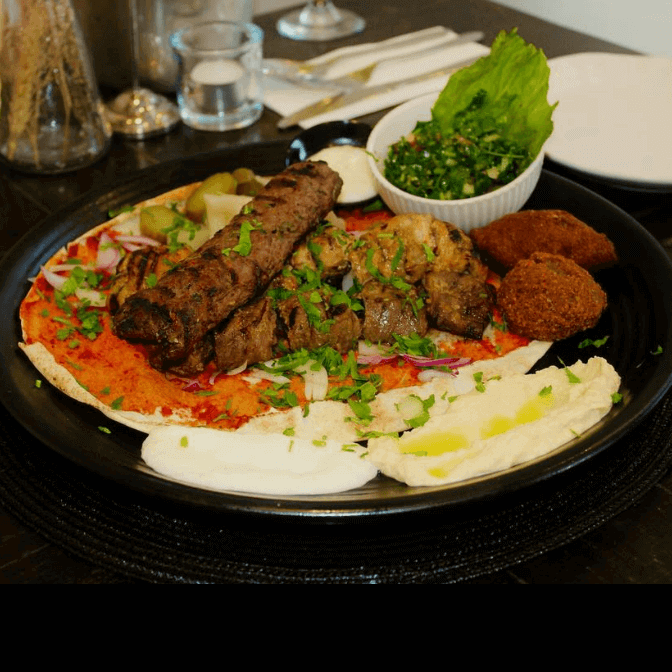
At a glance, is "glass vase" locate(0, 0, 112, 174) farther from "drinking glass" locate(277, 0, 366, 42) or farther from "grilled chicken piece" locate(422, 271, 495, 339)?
"grilled chicken piece" locate(422, 271, 495, 339)

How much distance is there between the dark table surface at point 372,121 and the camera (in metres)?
2.34

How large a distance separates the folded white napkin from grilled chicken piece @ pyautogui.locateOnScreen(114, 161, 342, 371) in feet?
4.83

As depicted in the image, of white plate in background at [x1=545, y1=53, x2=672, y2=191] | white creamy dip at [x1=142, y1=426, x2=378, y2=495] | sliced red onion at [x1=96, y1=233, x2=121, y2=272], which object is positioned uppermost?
white plate in background at [x1=545, y1=53, x2=672, y2=191]

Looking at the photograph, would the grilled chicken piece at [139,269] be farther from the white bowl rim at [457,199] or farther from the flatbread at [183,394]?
the white bowl rim at [457,199]

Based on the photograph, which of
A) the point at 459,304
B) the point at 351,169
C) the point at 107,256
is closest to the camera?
the point at 459,304

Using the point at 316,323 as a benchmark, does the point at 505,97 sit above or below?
above

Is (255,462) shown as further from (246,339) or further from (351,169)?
(351,169)

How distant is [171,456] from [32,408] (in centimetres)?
49

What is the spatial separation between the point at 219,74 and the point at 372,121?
2.98ft

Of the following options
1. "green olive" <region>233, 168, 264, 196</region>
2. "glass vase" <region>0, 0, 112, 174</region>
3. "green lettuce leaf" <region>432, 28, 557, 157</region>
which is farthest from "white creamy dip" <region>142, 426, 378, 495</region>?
"glass vase" <region>0, 0, 112, 174</region>

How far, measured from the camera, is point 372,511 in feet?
7.34

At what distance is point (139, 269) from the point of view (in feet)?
10.7

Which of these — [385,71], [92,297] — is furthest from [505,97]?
[92,297]

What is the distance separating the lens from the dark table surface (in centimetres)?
234
